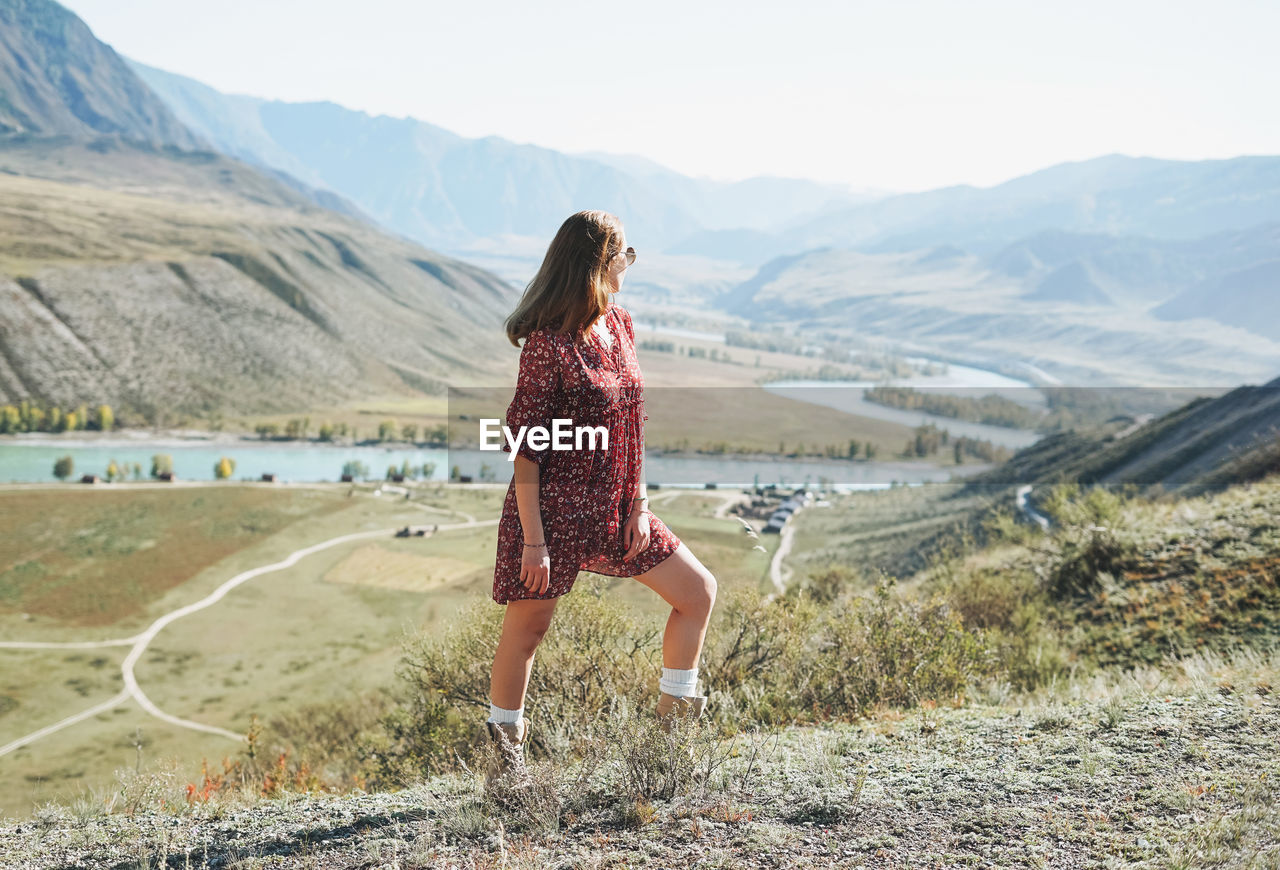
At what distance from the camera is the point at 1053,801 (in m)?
3.04

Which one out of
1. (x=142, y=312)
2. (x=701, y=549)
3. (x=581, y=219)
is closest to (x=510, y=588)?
(x=581, y=219)

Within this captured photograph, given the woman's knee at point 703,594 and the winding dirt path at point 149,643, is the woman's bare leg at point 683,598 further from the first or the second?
the winding dirt path at point 149,643

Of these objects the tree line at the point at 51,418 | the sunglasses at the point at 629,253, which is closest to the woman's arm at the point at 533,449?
the sunglasses at the point at 629,253

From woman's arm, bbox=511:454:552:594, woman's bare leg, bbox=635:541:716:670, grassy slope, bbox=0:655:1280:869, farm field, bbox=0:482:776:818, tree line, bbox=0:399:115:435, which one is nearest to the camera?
grassy slope, bbox=0:655:1280:869

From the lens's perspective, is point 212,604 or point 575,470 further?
point 212,604

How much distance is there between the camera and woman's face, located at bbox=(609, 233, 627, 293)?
3041 mm

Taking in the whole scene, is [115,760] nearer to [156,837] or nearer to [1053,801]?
[156,837]

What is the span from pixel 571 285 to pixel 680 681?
1507 mm

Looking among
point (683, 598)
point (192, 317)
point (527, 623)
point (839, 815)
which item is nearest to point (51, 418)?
point (192, 317)

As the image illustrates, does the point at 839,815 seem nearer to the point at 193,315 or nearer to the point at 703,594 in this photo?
the point at 703,594

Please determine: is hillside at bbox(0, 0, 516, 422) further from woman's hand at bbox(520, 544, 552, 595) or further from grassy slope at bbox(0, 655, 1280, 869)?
woman's hand at bbox(520, 544, 552, 595)

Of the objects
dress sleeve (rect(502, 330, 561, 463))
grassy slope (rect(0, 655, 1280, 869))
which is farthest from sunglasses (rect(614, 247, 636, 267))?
grassy slope (rect(0, 655, 1280, 869))

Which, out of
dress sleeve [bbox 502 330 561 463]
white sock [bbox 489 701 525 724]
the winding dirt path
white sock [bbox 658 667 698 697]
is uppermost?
dress sleeve [bbox 502 330 561 463]

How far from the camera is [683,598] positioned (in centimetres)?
318
